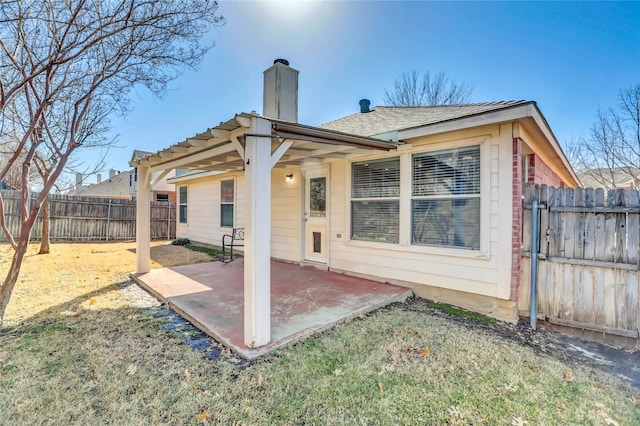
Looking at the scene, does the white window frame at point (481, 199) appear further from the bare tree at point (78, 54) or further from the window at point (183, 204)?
the window at point (183, 204)

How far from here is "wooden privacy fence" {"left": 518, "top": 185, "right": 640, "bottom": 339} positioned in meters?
3.39

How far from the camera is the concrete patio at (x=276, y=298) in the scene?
3328 millimetres

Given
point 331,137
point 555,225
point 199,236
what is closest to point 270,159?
point 331,137

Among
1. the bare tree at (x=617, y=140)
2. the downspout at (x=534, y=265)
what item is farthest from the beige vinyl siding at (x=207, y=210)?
the bare tree at (x=617, y=140)

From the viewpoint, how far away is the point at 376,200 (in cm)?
527

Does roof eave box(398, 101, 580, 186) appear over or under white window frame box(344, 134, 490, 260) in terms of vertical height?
over

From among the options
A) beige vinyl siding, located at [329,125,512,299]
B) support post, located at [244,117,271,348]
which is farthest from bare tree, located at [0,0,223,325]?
beige vinyl siding, located at [329,125,512,299]

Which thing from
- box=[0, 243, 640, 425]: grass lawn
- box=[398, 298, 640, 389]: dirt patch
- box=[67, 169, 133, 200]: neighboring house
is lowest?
box=[398, 298, 640, 389]: dirt patch

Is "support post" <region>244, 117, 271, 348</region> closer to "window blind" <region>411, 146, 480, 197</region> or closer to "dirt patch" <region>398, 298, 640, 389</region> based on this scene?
"dirt patch" <region>398, 298, 640, 389</region>

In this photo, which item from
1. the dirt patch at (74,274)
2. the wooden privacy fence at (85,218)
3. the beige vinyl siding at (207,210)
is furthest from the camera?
the wooden privacy fence at (85,218)

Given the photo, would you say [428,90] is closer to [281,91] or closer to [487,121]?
[281,91]

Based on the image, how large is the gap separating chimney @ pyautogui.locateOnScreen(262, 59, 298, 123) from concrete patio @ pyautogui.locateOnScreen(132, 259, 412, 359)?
3212 millimetres

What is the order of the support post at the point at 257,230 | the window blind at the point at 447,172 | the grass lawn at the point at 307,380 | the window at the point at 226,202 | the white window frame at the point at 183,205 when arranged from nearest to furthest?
the grass lawn at the point at 307,380, the support post at the point at 257,230, the window blind at the point at 447,172, the window at the point at 226,202, the white window frame at the point at 183,205

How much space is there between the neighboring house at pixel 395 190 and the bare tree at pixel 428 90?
10.8m
